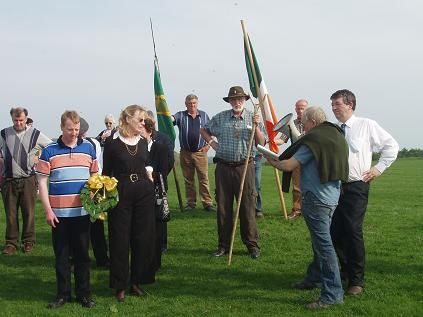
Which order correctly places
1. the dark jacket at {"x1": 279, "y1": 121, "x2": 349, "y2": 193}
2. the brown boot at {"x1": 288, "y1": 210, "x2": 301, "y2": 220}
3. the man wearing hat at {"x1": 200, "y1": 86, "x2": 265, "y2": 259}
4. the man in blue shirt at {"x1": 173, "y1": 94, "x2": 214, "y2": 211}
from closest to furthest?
the dark jacket at {"x1": 279, "y1": 121, "x2": 349, "y2": 193}, the man wearing hat at {"x1": 200, "y1": 86, "x2": 265, "y2": 259}, the brown boot at {"x1": 288, "y1": 210, "x2": 301, "y2": 220}, the man in blue shirt at {"x1": 173, "y1": 94, "x2": 214, "y2": 211}

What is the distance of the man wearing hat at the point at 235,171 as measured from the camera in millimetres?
9047

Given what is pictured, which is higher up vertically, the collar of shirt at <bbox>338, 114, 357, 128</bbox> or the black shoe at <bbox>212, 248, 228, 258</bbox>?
the collar of shirt at <bbox>338, 114, 357, 128</bbox>

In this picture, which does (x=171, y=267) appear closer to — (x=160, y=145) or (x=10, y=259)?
(x=160, y=145)

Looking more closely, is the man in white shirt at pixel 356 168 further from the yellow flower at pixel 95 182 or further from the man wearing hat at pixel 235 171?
the yellow flower at pixel 95 182

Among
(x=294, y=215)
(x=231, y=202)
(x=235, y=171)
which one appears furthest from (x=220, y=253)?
(x=294, y=215)

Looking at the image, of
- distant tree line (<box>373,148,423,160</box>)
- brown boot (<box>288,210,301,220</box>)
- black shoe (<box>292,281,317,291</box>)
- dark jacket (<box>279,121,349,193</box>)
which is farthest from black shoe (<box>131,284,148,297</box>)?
distant tree line (<box>373,148,423,160</box>)

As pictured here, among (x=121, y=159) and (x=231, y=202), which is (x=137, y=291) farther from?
(x=231, y=202)

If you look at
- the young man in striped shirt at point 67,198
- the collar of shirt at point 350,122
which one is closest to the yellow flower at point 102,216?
the young man in striped shirt at point 67,198

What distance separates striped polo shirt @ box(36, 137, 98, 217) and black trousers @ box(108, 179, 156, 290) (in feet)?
1.50

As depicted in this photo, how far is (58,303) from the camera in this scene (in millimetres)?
6887

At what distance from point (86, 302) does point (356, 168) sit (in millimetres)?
3658

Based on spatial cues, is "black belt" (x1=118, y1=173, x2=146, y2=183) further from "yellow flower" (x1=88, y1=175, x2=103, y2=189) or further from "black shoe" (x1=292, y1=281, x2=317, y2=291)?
"black shoe" (x1=292, y1=281, x2=317, y2=291)

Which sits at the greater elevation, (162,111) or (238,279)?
(162,111)

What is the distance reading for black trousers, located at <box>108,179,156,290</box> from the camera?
6945mm
